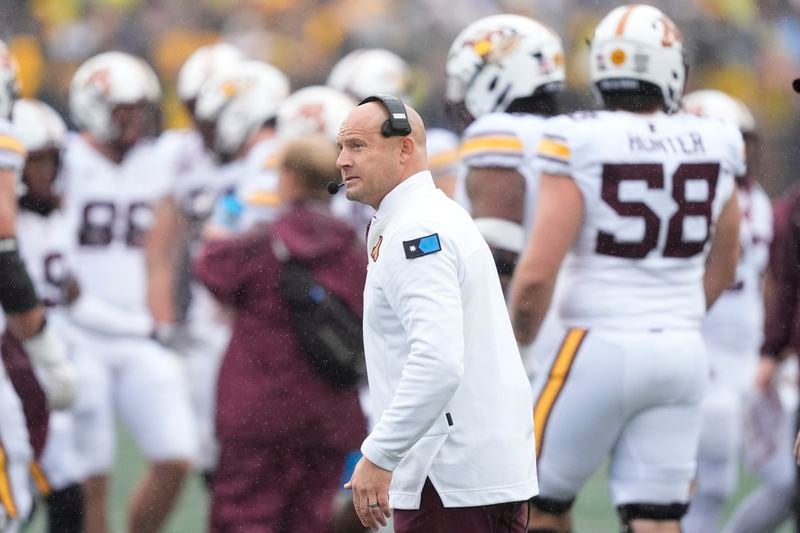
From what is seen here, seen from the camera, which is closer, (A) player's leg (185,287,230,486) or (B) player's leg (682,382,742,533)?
(B) player's leg (682,382,742,533)

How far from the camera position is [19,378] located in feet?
17.1

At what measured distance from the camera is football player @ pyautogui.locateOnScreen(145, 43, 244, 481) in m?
7.62

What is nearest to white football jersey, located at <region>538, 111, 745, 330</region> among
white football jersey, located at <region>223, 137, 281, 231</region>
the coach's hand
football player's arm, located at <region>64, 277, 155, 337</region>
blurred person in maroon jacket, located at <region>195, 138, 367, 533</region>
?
blurred person in maroon jacket, located at <region>195, 138, 367, 533</region>

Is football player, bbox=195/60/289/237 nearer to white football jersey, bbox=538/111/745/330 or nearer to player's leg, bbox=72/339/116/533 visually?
player's leg, bbox=72/339/116/533

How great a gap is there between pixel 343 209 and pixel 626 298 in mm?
2784

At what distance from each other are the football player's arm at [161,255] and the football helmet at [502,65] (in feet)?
8.04

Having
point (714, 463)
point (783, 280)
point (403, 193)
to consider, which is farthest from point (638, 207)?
point (714, 463)

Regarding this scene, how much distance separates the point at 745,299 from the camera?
23.6 feet

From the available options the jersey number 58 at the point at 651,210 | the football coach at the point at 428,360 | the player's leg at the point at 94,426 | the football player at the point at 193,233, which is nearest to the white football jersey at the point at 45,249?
the player's leg at the point at 94,426

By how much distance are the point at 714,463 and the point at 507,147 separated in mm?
2288

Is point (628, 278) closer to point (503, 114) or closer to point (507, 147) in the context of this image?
point (507, 147)

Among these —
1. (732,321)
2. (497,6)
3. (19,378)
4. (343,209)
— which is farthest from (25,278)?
(497,6)

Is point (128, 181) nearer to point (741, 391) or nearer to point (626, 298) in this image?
point (741, 391)

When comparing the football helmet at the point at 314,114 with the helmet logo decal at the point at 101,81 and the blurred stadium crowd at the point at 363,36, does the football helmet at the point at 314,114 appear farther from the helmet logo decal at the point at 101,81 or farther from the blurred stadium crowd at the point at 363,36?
the blurred stadium crowd at the point at 363,36
